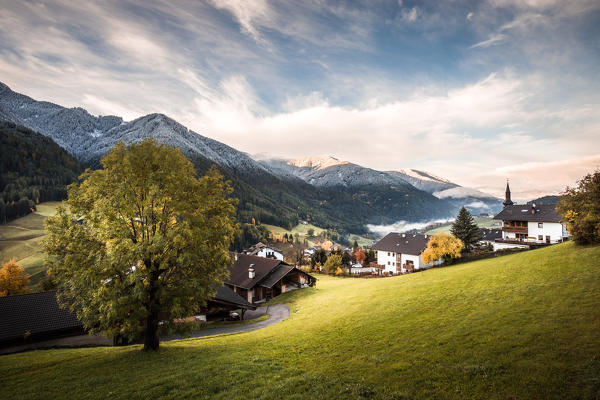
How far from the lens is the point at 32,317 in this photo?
24.9 m

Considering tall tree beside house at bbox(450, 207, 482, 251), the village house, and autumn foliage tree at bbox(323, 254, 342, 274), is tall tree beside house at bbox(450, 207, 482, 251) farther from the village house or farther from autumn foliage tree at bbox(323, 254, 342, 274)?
autumn foliage tree at bbox(323, 254, 342, 274)

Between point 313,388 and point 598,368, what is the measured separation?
9.41 meters

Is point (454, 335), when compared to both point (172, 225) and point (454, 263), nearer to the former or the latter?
point (172, 225)

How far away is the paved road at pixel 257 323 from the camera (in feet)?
97.4

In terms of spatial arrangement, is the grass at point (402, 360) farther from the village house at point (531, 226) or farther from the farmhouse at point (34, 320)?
the village house at point (531, 226)

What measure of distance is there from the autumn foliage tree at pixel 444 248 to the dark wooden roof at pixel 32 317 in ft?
167

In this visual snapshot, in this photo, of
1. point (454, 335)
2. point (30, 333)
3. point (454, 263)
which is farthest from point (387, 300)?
point (30, 333)

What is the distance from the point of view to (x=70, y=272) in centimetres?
1381

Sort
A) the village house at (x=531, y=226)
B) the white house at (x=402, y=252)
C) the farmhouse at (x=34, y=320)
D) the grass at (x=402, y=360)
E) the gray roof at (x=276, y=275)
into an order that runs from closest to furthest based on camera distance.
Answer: the grass at (x=402, y=360) < the farmhouse at (x=34, y=320) < the gray roof at (x=276, y=275) < the village house at (x=531, y=226) < the white house at (x=402, y=252)

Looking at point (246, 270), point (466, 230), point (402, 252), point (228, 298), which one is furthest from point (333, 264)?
point (228, 298)

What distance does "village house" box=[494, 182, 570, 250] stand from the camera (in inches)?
2138

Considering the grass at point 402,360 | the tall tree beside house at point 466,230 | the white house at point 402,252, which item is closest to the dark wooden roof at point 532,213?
the tall tree beside house at point 466,230

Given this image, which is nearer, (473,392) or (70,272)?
(473,392)

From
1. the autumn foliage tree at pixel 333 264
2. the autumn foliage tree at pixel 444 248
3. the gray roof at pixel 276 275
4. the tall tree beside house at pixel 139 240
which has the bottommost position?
the autumn foliage tree at pixel 333 264
